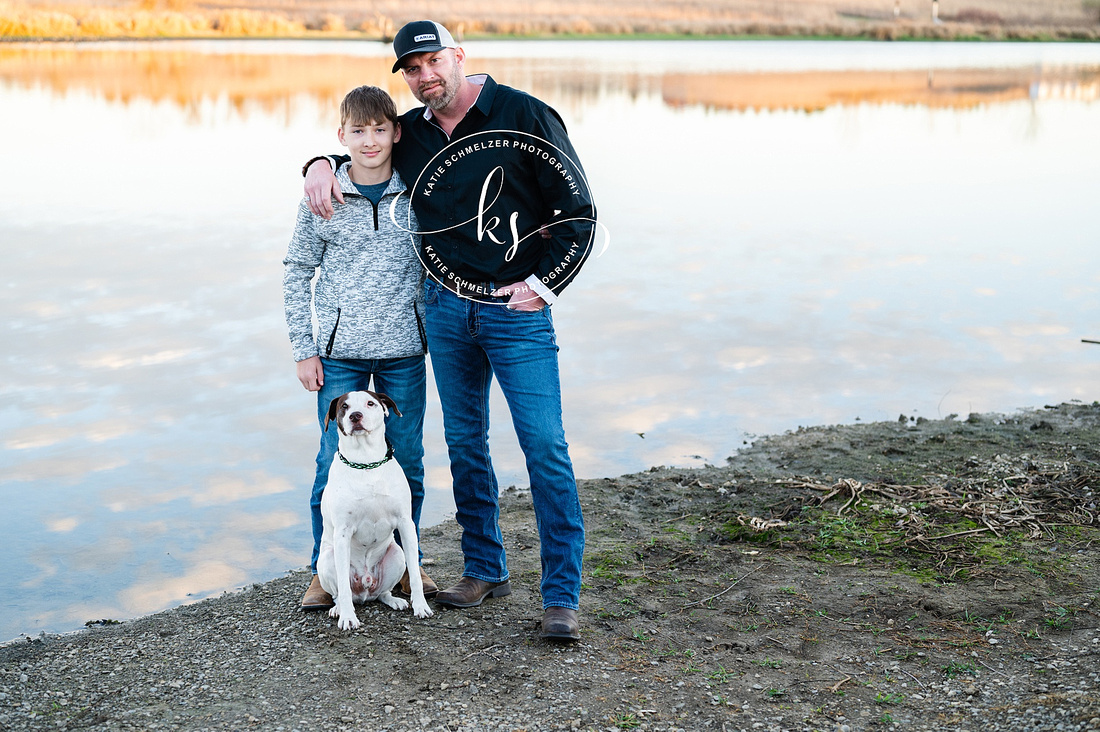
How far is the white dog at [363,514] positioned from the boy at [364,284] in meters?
0.20

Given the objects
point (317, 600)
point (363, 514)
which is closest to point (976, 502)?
point (363, 514)

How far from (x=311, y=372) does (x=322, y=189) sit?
31.7 inches

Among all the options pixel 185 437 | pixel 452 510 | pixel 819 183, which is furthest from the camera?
pixel 819 183

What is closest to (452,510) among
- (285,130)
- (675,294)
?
(675,294)

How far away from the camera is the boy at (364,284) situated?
4430 mm

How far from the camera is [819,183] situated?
1744 cm

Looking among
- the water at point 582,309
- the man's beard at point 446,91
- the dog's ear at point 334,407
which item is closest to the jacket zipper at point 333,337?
the dog's ear at point 334,407

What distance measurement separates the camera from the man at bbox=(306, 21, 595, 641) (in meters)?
4.25

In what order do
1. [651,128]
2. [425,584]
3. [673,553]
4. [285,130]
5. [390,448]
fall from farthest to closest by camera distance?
[651,128], [285,130], [673,553], [425,584], [390,448]

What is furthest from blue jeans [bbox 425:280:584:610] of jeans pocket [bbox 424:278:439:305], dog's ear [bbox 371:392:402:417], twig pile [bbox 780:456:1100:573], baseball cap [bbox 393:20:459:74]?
twig pile [bbox 780:456:1100:573]

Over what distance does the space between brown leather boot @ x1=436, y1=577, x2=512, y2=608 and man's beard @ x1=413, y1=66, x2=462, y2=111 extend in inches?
83.1

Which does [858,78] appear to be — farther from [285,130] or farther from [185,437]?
[185,437]

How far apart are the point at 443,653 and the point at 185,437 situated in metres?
3.52

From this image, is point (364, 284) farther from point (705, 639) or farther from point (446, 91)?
point (705, 639)
